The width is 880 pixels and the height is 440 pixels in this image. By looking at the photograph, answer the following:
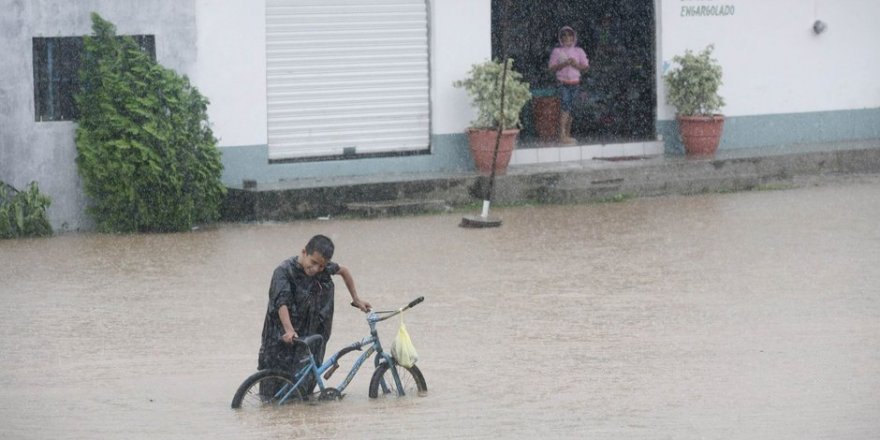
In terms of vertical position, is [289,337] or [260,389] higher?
[289,337]

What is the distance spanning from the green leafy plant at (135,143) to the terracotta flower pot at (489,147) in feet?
12.1

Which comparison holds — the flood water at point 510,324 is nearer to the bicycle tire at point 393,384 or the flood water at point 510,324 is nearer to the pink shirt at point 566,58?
the bicycle tire at point 393,384

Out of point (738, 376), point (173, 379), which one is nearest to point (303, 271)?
point (173, 379)

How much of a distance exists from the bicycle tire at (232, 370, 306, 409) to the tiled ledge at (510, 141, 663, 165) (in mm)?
11293

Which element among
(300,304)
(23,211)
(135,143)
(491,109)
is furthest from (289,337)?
(491,109)

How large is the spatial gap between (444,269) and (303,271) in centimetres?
515

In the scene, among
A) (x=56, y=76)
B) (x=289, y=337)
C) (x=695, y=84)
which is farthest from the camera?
(x=695, y=84)

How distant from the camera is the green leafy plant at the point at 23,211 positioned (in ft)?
54.3

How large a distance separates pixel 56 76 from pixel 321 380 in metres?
9.13

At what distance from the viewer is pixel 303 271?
9273 millimetres

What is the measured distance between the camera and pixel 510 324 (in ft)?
39.0

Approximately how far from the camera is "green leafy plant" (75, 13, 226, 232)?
16734 mm

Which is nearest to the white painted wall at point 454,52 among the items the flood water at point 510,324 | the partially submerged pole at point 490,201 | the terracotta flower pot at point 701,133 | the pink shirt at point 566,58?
the partially submerged pole at point 490,201

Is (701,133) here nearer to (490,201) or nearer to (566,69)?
(566,69)
